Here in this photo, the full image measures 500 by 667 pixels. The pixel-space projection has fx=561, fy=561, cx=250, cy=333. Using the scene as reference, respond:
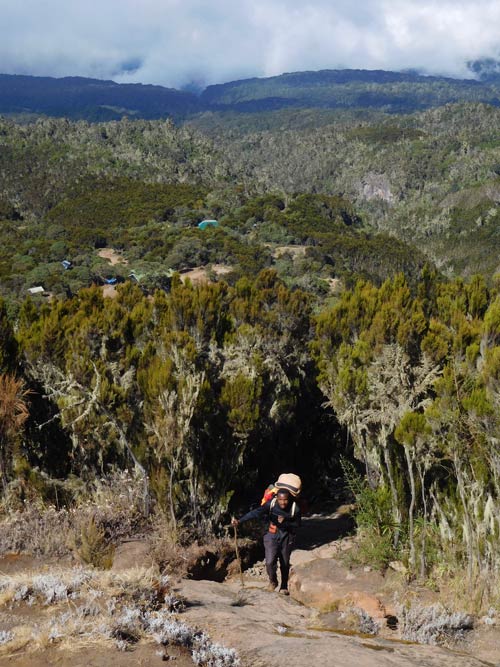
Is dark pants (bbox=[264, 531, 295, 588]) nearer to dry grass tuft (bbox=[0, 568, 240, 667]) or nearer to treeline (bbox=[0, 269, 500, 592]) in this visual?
treeline (bbox=[0, 269, 500, 592])

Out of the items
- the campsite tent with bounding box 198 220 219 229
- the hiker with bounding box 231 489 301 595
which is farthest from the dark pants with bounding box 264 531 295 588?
the campsite tent with bounding box 198 220 219 229

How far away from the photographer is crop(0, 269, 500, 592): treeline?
5758 millimetres

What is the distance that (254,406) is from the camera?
700cm

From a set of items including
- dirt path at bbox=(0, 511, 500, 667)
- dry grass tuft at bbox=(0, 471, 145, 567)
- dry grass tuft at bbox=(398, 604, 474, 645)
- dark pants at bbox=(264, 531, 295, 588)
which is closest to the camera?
dirt path at bbox=(0, 511, 500, 667)

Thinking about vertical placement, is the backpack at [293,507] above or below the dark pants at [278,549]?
above

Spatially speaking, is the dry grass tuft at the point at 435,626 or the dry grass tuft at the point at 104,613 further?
the dry grass tuft at the point at 435,626

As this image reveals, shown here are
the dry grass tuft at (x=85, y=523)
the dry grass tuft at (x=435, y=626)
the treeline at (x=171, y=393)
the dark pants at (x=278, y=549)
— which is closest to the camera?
the dry grass tuft at (x=435, y=626)

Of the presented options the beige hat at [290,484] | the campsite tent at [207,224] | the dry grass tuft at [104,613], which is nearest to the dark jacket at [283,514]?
the beige hat at [290,484]

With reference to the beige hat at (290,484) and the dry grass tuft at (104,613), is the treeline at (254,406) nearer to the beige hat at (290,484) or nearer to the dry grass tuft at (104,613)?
the beige hat at (290,484)

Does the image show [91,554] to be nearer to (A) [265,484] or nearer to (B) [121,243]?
(A) [265,484]

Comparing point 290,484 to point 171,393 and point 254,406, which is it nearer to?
point 254,406

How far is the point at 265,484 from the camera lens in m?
8.95

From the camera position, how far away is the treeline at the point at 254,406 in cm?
576

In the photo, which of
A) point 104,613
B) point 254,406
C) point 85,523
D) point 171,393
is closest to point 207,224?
point 254,406
